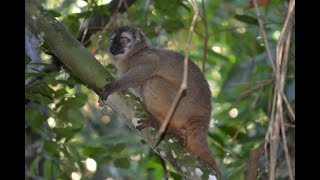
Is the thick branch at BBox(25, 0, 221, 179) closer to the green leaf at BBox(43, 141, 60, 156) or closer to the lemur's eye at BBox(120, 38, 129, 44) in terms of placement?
the green leaf at BBox(43, 141, 60, 156)

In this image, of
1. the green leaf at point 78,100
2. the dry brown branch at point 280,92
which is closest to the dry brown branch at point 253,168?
the dry brown branch at point 280,92

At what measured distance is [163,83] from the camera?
20.1 ft

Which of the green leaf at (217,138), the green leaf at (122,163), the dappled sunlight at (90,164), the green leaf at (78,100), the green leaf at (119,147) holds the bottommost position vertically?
the dappled sunlight at (90,164)

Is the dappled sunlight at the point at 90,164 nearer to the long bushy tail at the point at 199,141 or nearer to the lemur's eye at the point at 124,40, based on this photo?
the lemur's eye at the point at 124,40

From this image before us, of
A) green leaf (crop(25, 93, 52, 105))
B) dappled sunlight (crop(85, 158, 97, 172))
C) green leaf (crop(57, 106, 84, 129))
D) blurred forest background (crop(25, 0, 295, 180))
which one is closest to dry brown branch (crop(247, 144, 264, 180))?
blurred forest background (crop(25, 0, 295, 180))

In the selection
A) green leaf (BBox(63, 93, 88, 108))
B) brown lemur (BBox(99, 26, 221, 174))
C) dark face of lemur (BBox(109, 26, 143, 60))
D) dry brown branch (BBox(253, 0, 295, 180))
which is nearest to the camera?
dry brown branch (BBox(253, 0, 295, 180))

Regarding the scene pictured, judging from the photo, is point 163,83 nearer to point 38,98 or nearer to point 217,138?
point 38,98

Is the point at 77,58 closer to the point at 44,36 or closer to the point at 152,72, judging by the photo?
the point at 44,36

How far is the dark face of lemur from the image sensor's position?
21.8 ft

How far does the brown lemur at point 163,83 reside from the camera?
18.8 feet

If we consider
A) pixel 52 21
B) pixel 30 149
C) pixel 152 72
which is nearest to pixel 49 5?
pixel 30 149

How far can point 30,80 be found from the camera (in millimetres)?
6316

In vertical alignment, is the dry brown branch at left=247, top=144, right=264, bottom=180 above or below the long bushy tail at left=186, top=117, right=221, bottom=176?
above
